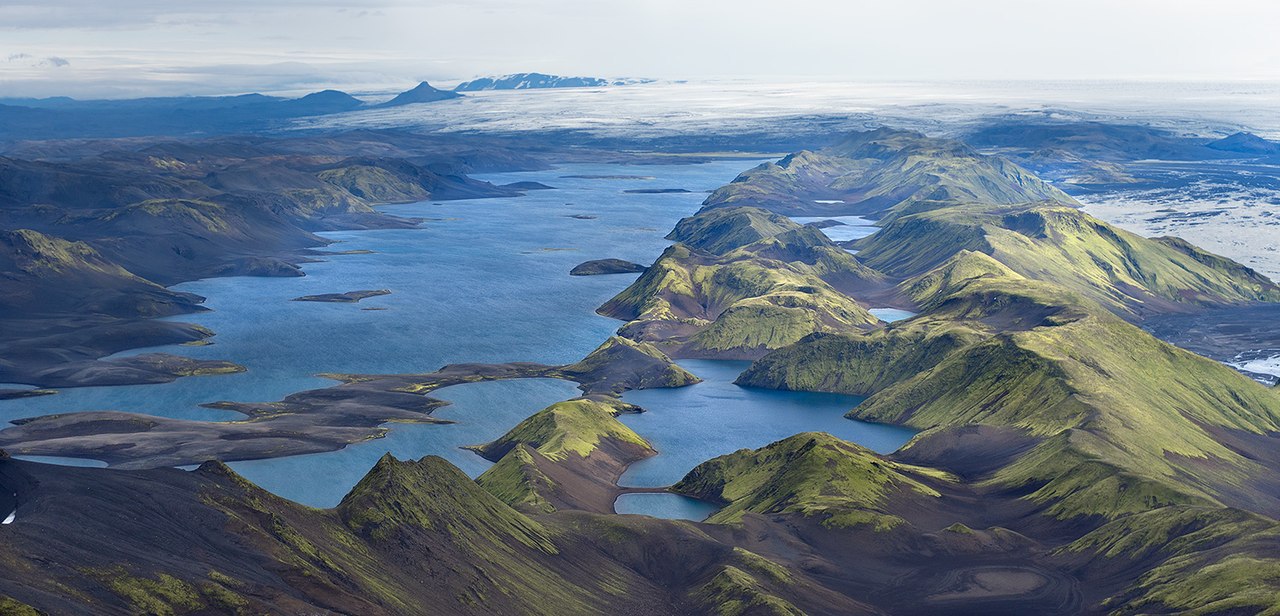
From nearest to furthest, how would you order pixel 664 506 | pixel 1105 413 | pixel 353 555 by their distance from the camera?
1. pixel 353 555
2. pixel 664 506
3. pixel 1105 413

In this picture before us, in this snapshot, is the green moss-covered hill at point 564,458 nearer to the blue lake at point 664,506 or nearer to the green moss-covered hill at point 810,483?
the blue lake at point 664,506

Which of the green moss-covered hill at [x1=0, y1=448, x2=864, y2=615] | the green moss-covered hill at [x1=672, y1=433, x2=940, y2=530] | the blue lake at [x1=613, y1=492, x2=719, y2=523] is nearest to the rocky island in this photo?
the green moss-covered hill at [x1=0, y1=448, x2=864, y2=615]

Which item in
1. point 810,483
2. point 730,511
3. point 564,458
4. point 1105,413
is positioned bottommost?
point 730,511

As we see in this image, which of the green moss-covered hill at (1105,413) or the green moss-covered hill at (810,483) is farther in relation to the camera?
the green moss-covered hill at (1105,413)

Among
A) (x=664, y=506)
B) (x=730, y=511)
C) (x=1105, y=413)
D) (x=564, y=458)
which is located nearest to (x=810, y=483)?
(x=730, y=511)

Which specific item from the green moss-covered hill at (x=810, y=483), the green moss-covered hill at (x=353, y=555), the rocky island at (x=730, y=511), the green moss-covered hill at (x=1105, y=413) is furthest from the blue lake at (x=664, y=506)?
the green moss-covered hill at (x=1105, y=413)

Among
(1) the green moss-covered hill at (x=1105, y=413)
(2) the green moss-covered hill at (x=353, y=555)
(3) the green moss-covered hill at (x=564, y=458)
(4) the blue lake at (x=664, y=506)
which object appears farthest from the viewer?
(4) the blue lake at (x=664, y=506)

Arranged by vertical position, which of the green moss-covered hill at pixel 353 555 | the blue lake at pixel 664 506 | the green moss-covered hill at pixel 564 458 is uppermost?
the green moss-covered hill at pixel 353 555

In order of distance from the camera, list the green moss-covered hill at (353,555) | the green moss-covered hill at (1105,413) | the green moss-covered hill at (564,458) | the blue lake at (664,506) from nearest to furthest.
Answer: the green moss-covered hill at (353,555) → the green moss-covered hill at (1105,413) → the green moss-covered hill at (564,458) → the blue lake at (664,506)

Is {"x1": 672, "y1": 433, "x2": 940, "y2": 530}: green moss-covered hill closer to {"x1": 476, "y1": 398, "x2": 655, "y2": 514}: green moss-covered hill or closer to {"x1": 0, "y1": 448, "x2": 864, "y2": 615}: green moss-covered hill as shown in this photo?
{"x1": 476, "y1": 398, "x2": 655, "y2": 514}: green moss-covered hill

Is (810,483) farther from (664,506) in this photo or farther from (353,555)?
(353,555)

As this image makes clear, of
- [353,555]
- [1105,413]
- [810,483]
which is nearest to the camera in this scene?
[353,555]
